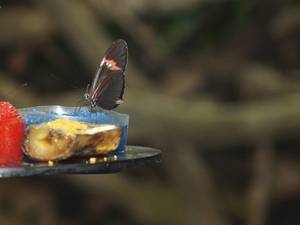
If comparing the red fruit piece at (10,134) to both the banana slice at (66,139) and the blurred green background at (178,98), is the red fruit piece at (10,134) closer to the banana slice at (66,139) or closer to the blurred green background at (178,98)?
the banana slice at (66,139)

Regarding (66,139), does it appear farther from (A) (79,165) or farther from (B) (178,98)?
(B) (178,98)

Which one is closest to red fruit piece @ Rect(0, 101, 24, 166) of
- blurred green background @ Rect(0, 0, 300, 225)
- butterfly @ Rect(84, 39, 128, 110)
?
butterfly @ Rect(84, 39, 128, 110)

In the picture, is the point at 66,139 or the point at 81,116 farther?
the point at 81,116

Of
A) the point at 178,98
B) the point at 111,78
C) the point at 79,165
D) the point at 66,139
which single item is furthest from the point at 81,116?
the point at 178,98

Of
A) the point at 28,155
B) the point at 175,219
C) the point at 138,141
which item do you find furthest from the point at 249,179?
the point at 28,155

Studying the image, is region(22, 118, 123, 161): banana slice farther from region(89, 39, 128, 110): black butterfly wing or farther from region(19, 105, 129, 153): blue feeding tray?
region(89, 39, 128, 110): black butterfly wing

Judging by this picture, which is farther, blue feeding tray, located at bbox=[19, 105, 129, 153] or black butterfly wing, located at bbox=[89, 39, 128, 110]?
black butterfly wing, located at bbox=[89, 39, 128, 110]

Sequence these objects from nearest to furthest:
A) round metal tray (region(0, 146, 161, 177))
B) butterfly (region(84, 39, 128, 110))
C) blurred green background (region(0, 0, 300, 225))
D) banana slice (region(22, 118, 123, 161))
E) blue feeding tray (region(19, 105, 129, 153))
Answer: round metal tray (region(0, 146, 161, 177)) < banana slice (region(22, 118, 123, 161)) < blue feeding tray (region(19, 105, 129, 153)) < butterfly (region(84, 39, 128, 110)) < blurred green background (region(0, 0, 300, 225))
